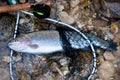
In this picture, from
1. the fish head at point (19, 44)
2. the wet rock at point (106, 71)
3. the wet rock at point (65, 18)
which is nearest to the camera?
the fish head at point (19, 44)

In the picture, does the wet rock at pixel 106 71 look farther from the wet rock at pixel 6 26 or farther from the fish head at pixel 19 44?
the wet rock at pixel 6 26

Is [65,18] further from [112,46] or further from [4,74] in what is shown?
[4,74]

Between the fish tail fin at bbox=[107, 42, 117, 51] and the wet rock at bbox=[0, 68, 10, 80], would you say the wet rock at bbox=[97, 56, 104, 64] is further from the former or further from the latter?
the wet rock at bbox=[0, 68, 10, 80]

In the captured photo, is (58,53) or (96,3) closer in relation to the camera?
(58,53)

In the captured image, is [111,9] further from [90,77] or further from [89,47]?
[90,77]

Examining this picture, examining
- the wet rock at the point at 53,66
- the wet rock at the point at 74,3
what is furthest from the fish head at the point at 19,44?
the wet rock at the point at 74,3

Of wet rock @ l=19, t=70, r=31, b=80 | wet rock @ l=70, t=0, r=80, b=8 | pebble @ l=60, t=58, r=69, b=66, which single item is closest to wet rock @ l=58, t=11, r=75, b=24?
wet rock @ l=70, t=0, r=80, b=8

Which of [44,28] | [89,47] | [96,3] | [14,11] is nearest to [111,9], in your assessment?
[96,3]
